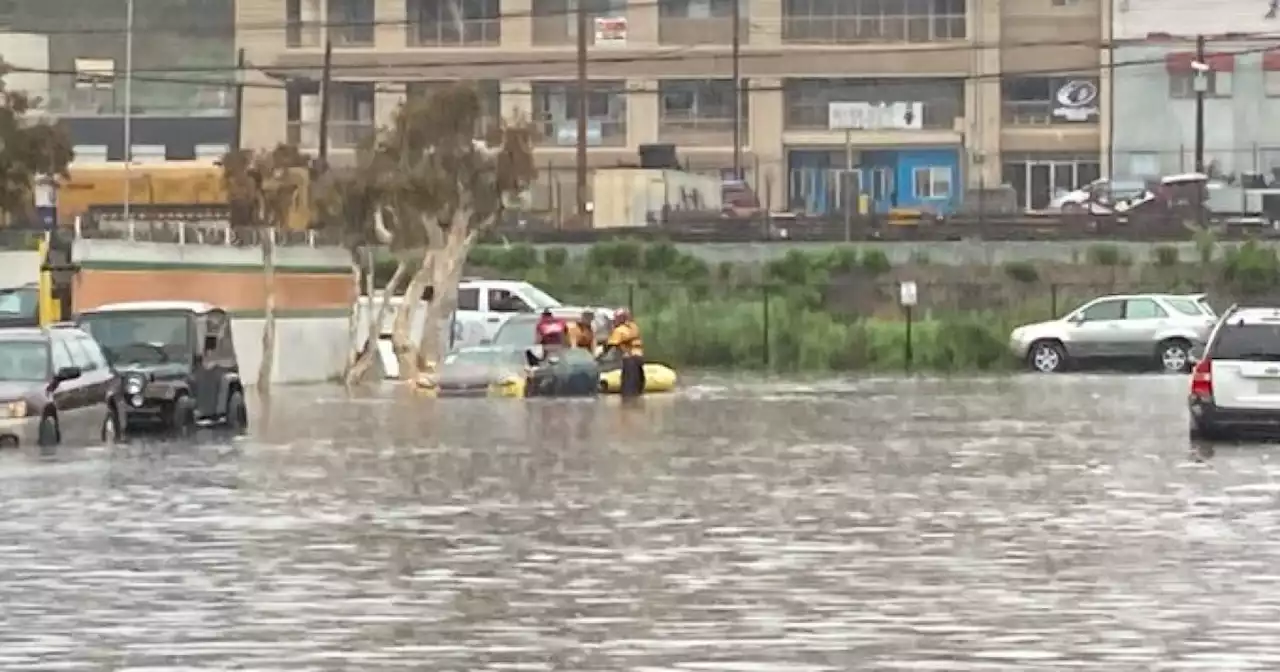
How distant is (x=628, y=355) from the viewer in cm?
4800

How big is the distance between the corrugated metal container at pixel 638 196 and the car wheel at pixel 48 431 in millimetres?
52712

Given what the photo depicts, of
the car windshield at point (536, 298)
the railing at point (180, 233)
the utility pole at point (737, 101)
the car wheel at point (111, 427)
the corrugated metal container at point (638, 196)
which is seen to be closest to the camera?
the car wheel at point (111, 427)

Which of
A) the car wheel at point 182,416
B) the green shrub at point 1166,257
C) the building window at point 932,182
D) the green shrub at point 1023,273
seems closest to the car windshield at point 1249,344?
the car wheel at point 182,416

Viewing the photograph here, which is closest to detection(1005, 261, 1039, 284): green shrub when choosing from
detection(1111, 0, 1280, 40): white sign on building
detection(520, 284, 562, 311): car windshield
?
detection(520, 284, 562, 311): car windshield

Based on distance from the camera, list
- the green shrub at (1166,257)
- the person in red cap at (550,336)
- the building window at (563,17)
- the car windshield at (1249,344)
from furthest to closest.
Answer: the building window at (563,17) < the green shrub at (1166,257) < the person in red cap at (550,336) < the car windshield at (1249,344)

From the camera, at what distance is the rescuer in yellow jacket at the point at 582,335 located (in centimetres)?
4950

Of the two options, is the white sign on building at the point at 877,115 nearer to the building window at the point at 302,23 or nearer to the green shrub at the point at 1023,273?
the building window at the point at 302,23

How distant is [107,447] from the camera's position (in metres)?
32.7

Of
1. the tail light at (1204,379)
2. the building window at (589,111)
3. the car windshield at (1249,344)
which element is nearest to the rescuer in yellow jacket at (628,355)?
the tail light at (1204,379)

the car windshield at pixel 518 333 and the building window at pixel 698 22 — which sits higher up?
the building window at pixel 698 22

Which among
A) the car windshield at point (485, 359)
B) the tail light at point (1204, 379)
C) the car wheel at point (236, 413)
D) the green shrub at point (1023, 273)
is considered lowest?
the car wheel at point (236, 413)

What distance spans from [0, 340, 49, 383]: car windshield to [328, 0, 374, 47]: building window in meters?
69.0

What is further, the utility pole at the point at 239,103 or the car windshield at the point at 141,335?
the utility pole at the point at 239,103

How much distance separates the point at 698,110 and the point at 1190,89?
16.2 metres
